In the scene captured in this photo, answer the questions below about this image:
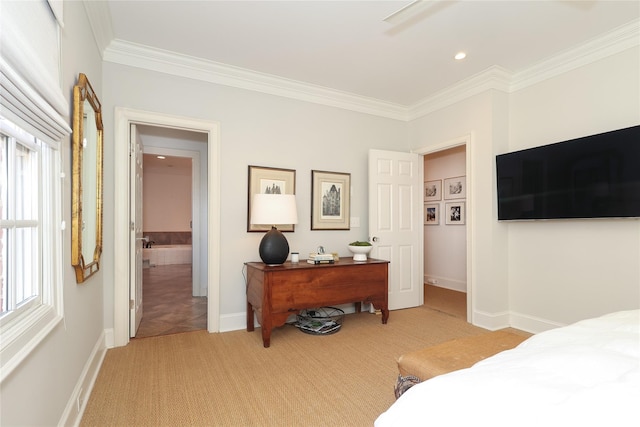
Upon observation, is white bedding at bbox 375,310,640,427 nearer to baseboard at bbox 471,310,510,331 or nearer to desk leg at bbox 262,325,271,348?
desk leg at bbox 262,325,271,348

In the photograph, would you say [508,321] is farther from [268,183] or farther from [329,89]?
[329,89]

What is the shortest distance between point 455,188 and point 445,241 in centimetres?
92

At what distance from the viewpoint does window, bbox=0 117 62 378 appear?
117 centimetres

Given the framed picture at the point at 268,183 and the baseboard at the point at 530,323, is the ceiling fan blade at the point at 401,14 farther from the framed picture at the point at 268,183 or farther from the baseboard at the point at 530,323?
the baseboard at the point at 530,323

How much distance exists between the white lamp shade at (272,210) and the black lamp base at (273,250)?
212 millimetres

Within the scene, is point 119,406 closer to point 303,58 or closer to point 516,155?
point 303,58

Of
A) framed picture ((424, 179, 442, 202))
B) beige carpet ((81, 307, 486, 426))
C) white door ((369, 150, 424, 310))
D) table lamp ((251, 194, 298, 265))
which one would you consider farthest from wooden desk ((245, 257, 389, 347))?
framed picture ((424, 179, 442, 202))

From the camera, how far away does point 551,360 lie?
0.94 m

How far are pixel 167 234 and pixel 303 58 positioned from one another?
7.56 m

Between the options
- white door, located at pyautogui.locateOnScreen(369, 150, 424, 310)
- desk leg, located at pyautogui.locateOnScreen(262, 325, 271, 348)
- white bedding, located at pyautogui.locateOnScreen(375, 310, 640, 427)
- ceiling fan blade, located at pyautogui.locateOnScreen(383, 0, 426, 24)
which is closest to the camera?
white bedding, located at pyautogui.locateOnScreen(375, 310, 640, 427)

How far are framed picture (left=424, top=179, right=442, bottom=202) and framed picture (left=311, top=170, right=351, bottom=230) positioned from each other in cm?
242

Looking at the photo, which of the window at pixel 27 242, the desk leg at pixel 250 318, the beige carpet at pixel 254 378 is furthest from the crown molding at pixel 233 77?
the beige carpet at pixel 254 378

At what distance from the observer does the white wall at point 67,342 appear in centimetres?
116

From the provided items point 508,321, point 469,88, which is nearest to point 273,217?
point 469,88
